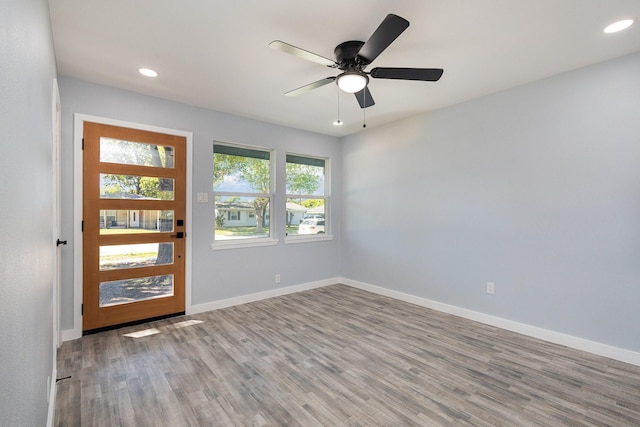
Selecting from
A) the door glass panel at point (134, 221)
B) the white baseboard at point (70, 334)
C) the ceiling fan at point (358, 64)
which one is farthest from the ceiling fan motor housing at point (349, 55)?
the white baseboard at point (70, 334)

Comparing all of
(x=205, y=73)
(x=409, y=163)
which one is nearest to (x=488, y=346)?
(x=409, y=163)

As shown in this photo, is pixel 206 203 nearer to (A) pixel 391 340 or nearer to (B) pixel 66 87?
(B) pixel 66 87

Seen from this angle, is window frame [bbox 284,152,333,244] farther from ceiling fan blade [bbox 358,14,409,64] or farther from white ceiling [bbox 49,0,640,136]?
ceiling fan blade [bbox 358,14,409,64]

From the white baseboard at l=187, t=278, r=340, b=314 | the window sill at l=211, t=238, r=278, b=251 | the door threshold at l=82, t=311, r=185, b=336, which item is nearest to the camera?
the door threshold at l=82, t=311, r=185, b=336

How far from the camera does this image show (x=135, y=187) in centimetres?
340

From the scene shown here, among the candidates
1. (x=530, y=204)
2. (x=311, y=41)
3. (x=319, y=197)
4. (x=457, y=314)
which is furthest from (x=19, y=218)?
(x=319, y=197)

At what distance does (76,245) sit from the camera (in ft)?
9.98

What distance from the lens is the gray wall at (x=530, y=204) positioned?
8.65 feet

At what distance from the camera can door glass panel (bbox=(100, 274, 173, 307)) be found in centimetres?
325

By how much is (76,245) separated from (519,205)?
15.9ft

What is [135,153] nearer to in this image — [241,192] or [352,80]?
[241,192]

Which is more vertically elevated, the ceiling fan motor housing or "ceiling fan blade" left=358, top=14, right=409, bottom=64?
the ceiling fan motor housing

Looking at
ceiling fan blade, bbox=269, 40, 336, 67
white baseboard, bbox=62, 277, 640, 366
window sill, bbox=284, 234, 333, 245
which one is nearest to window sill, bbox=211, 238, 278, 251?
window sill, bbox=284, 234, 333, 245

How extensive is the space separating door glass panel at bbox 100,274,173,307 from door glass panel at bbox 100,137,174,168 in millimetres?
1391
